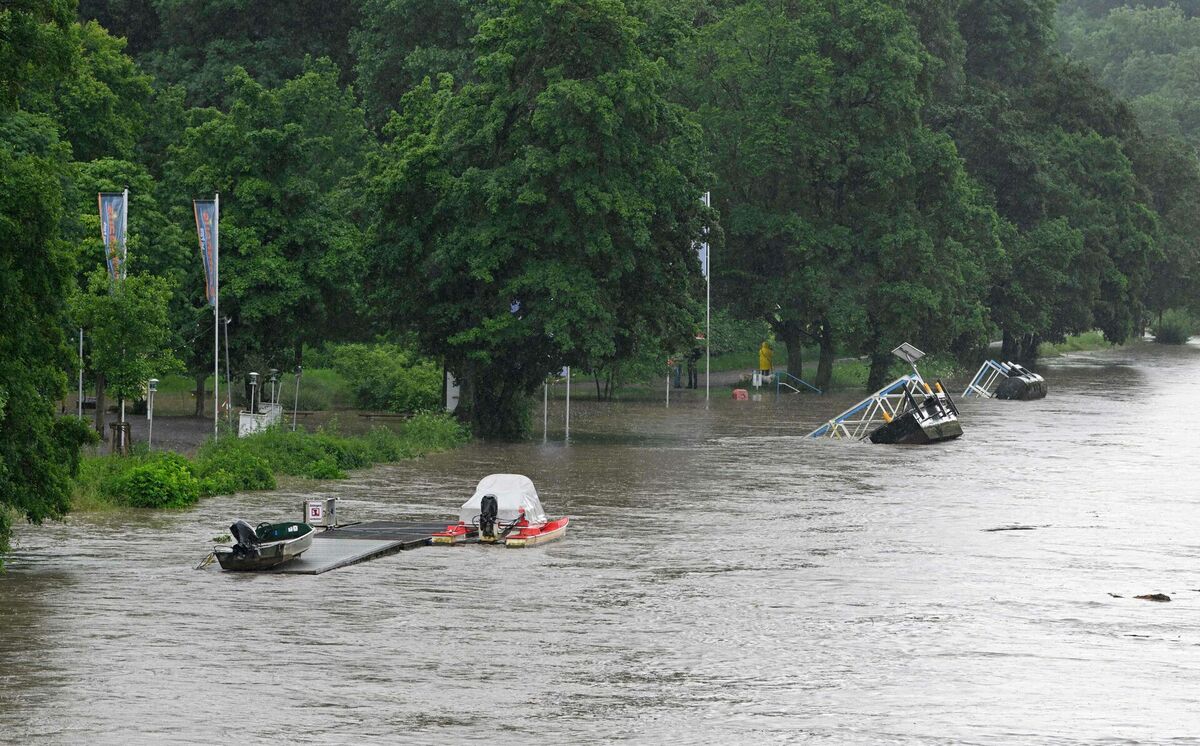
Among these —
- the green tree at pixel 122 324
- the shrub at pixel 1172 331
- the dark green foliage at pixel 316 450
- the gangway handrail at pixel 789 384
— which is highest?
the shrub at pixel 1172 331

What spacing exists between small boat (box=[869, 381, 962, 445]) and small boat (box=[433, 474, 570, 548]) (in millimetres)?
24245

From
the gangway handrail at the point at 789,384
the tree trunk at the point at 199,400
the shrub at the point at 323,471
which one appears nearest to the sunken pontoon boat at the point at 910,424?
the gangway handrail at the point at 789,384

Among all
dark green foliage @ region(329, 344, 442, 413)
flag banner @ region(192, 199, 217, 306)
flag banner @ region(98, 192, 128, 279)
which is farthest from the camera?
dark green foliage @ region(329, 344, 442, 413)

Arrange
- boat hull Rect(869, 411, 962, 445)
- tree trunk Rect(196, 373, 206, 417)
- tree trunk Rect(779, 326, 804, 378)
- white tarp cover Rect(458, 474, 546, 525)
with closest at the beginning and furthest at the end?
white tarp cover Rect(458, 474, 546, 525)
tree trunk Rect(196, 373, 206, 417)
boat hull Rect(869, 411, 962, 445)
tree trunk Rect(779, 326, 804, 378)

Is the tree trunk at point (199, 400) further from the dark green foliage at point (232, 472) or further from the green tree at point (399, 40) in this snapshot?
the green tree at point (399, 40)

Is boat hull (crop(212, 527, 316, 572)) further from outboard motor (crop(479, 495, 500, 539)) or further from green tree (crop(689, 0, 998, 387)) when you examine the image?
green tree (crop(689, 0, 998, 387))

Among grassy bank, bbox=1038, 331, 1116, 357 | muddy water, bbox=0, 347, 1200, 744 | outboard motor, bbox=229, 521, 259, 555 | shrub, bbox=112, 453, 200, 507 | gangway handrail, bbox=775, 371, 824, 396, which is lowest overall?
muddy water, bbox=0, 347, 1200, 744

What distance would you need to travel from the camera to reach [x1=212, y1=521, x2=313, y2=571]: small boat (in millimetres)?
29422

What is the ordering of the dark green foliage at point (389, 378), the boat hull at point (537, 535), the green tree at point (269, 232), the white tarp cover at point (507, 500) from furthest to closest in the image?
the dark green foliage at point (389, 378), the green tree at point (269, 232), the white tarp cover at point (507, 500), the boat hull at point (537, 535)

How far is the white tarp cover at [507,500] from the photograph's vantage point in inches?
1341

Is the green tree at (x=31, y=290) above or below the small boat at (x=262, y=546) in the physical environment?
above

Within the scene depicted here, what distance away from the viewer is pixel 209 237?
45.7 metres

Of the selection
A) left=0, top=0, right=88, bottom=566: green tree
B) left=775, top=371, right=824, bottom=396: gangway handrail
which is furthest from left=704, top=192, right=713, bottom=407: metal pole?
left=0, top=0, right=88, bottom=566: green tree

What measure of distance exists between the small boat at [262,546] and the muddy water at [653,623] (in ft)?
0.97
